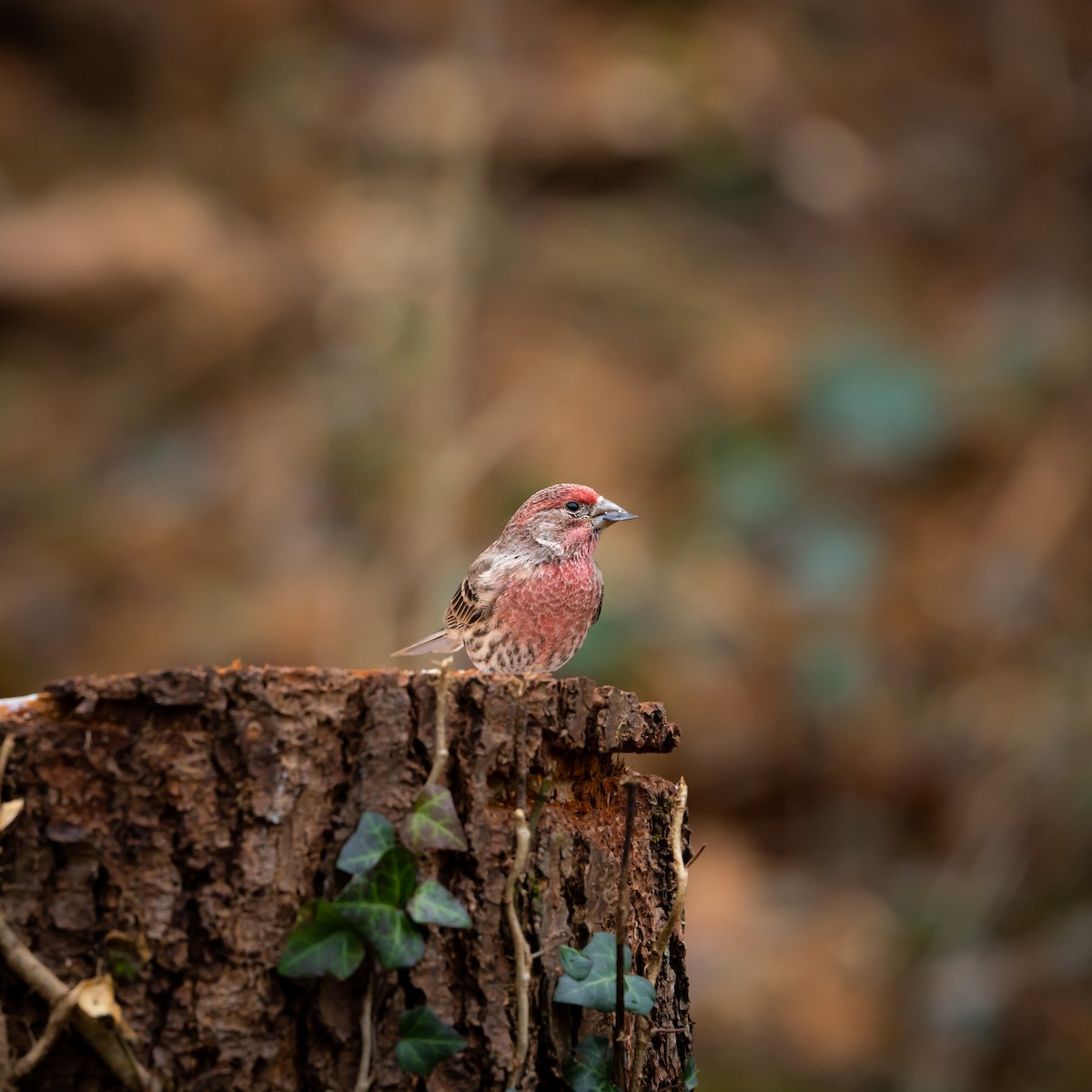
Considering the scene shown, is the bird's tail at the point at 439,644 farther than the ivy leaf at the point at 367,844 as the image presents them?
Yes

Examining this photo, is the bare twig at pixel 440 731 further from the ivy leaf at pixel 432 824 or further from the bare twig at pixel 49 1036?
the bare twig at pixel 49 1036

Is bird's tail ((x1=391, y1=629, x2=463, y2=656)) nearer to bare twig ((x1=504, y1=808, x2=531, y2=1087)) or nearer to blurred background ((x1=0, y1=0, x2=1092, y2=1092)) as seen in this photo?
bare twig ((x1=504, y1=808, x2=531, y2=1087))

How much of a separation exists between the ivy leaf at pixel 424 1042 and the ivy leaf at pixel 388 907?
96 mm

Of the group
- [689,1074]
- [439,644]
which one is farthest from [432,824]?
[439,644]

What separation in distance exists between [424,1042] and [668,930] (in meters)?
0.49

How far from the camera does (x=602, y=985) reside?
2141 millimetres

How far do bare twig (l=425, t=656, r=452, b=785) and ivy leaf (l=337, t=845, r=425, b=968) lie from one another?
0.44 feet

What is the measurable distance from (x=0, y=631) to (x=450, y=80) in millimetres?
5209

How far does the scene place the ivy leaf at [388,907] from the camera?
1.97 m

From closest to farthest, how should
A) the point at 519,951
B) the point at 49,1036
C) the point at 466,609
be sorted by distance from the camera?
1. the point at 49,1036
2. the point at 519,951
3. the point at 466,609

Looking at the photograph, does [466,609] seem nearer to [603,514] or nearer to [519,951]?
[603,514]

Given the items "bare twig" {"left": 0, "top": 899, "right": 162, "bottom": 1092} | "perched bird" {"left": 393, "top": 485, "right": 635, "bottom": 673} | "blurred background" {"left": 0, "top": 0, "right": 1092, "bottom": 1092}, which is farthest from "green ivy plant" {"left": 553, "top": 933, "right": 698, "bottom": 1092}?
"blurred background" {"left": 0, "top": 0, "right": 1092, "bottom": 1092}

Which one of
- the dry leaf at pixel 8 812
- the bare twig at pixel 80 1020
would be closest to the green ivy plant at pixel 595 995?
the bare twig at pixel 80 1020

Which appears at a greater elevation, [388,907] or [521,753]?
[521,753]
